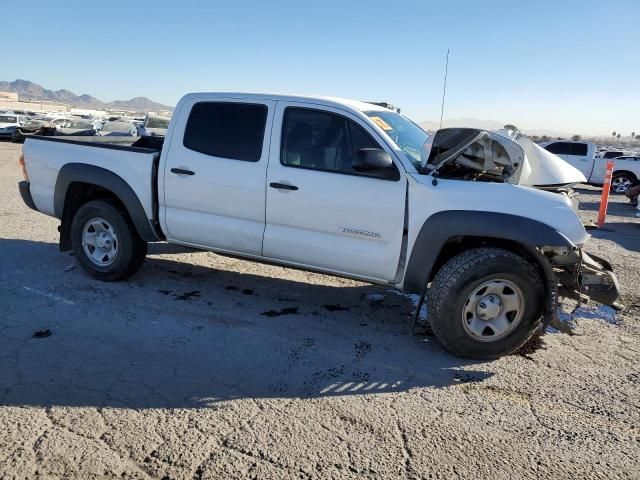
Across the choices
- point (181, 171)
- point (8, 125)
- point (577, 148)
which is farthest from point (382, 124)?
point (8, 125)

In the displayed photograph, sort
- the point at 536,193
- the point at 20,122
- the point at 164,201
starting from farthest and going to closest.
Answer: the point at 20,122 → the point at 164,201 → the point at 536,193

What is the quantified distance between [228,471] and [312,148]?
9.00 ft

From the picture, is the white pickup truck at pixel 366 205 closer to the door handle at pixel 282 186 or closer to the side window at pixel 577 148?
the door handle at pixel 282 186

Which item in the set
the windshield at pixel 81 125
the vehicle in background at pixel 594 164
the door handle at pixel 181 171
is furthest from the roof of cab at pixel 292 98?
the windshield at pixel 81 125

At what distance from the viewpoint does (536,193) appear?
3.84m

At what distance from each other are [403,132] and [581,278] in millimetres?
1981

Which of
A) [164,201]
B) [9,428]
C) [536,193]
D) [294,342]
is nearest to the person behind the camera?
[9,428]

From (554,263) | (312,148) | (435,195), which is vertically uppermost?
(312,148)

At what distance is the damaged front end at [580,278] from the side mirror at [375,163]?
1359 mm

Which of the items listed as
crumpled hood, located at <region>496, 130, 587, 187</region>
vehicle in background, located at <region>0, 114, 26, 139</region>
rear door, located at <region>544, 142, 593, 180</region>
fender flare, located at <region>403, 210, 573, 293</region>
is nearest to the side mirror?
fender flare, located at <region>403, 210, 573, 293</region>

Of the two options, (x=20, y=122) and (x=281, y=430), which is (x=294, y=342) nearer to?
(x=281, y=430)

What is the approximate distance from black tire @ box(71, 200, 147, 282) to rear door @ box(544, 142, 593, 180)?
1725cm

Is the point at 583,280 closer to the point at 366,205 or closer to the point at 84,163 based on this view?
the point at 366,205

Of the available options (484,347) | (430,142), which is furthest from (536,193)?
(484,347)
